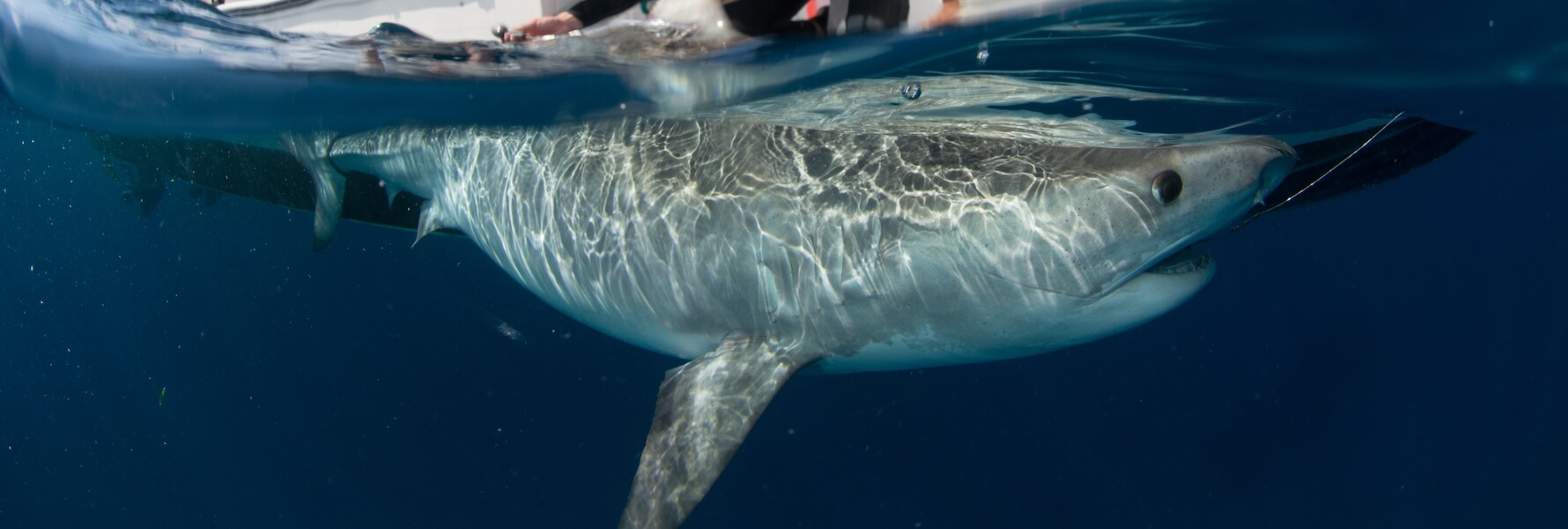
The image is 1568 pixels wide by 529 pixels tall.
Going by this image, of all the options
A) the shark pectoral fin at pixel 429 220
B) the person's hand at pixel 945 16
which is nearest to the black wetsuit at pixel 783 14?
the person's hand at pixel 945 16

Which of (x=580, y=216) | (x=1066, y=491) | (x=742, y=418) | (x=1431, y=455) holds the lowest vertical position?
(x=1431, y=455)

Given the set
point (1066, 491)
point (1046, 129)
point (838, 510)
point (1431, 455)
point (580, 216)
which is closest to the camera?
point (580, 216)

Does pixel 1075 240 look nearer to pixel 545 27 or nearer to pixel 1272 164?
pixel 1272 164

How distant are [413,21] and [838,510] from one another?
408 inches

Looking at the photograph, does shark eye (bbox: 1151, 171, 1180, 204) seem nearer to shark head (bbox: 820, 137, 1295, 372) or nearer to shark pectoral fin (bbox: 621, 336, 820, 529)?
shark head (bbox: 820, 137, 1295, 372)

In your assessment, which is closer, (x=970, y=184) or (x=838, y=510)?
(x=970, y=184)

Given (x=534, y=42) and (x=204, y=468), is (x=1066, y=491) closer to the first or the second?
(x=534, y=42)

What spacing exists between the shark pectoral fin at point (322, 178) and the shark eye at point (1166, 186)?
6955 mm

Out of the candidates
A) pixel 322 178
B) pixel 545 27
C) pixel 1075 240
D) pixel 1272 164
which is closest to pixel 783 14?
pixel 545 27

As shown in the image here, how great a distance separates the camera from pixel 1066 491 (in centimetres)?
1455

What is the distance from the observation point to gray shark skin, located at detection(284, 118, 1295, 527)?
3.84 metres

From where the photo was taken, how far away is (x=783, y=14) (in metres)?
3.99

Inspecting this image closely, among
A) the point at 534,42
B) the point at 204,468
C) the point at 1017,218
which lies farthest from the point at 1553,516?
the point at 204,468

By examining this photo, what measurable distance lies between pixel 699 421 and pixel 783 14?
2276mm
